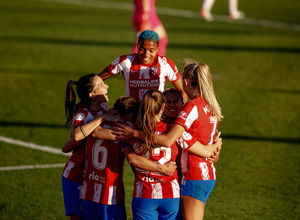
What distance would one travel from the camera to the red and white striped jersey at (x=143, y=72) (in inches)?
221

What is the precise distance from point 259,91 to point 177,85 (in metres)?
6.79

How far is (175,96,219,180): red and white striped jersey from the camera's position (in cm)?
456

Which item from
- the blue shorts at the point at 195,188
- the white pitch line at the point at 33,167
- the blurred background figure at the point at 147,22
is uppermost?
the blurred background figure at the point at 147,22

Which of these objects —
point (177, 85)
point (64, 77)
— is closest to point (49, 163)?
point (177, 85)

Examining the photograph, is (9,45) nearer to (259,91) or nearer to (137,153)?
(259,91)

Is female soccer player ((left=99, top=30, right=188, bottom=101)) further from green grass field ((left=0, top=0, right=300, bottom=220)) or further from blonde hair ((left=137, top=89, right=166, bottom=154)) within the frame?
green grass field ((left=0, top=0, right=300, bottom=220))

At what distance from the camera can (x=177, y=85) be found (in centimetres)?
580

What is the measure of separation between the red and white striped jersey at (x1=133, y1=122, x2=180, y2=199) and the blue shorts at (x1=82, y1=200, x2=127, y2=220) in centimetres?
31

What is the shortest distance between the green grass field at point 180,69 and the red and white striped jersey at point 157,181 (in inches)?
84.0

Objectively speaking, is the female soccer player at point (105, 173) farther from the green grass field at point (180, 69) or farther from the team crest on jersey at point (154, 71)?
the green grass field at point (180, 69)

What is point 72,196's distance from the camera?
495cm

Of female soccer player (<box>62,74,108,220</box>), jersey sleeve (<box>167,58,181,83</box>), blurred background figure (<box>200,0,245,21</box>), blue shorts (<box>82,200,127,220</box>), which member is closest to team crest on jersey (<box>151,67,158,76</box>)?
jersey sleeve (<box>167,58,181,83</box>)

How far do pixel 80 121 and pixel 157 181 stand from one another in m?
0.98

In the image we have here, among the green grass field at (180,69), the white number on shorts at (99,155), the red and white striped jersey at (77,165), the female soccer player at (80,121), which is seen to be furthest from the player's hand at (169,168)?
the green grass field at (180,69)
